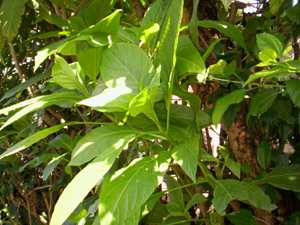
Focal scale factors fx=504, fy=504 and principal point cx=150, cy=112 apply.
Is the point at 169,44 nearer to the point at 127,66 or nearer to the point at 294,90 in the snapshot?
the point at 127,66

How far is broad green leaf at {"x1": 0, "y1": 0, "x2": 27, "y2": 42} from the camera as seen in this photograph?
1.01 meters

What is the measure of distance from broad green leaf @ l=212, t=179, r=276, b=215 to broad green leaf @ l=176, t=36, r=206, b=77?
0.62 feet

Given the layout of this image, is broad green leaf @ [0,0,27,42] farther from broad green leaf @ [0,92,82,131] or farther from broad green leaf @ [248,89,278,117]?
broad green leaf @ [248,89,278,117]

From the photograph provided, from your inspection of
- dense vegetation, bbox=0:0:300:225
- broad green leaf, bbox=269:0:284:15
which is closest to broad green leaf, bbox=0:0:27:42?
dense vegetation, bbox=0:0:300:225

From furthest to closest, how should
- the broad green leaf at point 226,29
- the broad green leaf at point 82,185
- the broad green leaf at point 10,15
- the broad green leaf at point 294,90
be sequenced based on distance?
1. the broad green leaf at point 10,15
2. the broad green leaf at point 226,29
3. the broad green leaf at point 294,90
4. the broad green leaf at point 82,185

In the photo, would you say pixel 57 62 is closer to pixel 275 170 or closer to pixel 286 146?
pixel 275 170

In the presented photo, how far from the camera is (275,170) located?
818 millimetres

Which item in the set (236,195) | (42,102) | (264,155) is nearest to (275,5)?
(264,155)

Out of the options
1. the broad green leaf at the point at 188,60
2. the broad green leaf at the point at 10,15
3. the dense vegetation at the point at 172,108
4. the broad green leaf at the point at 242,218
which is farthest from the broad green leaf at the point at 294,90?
the broad green leaf at the point at 10,15

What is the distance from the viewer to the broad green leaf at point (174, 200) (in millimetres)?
837

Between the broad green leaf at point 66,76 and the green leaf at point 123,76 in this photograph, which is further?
the broad green leaf at point 66,76

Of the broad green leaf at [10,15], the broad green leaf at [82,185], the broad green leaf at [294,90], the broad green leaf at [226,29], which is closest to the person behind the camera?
the broad green leaf at [82,185]

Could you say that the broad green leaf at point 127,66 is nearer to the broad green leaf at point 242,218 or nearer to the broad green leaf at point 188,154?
the broad green leaf at point 188,154

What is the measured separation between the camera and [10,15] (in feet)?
3.37
